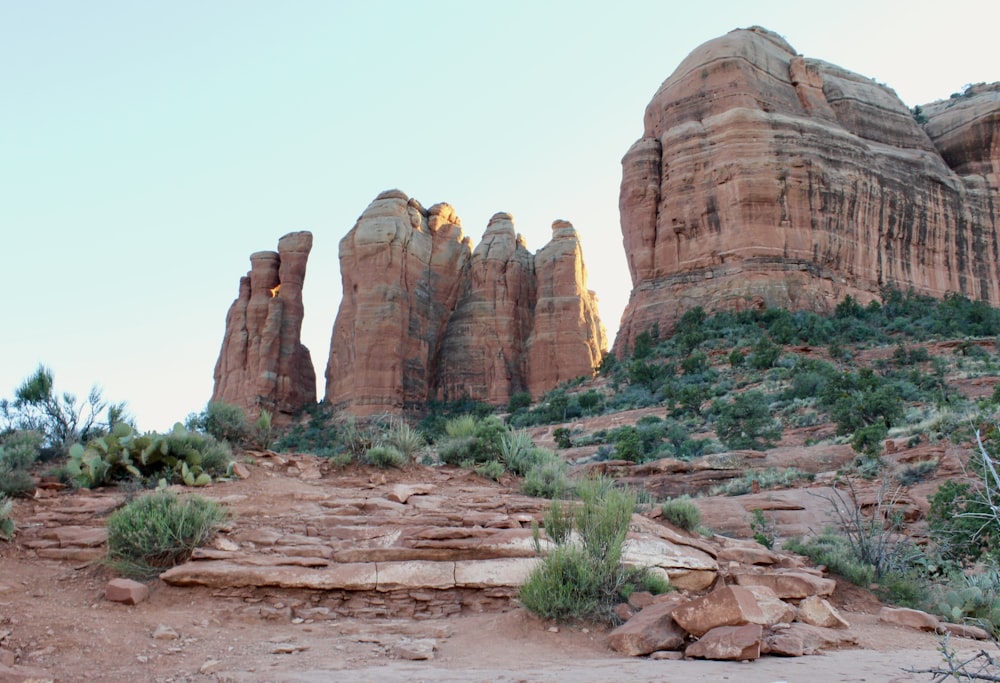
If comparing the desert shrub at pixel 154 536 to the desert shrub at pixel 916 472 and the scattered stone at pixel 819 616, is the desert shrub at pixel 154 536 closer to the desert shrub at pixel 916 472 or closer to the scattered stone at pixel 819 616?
the scattered stone at pixel 819 616

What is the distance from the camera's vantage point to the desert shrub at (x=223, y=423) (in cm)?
1097

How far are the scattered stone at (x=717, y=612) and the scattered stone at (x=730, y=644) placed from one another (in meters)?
0.14

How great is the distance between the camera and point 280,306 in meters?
50.8

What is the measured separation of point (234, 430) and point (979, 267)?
1848 inches

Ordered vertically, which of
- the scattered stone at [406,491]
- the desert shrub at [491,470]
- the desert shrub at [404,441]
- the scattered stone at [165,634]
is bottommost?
the scattered stone at [165,634]

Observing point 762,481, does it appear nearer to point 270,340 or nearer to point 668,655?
point 668,655

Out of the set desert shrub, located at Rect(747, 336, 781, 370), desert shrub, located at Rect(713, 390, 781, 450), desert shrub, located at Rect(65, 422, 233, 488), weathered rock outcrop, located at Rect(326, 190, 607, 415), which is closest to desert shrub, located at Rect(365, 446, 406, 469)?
desert shrub, located at Rect(65, 422, 233, 488)

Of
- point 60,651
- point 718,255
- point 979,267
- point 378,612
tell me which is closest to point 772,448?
point 378,612

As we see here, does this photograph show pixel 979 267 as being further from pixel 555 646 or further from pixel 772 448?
pixel 555 646

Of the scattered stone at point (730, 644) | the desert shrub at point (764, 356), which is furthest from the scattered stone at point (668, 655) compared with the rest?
the desert shrub at point (764, 356)

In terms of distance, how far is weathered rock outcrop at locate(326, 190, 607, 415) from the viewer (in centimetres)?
4847

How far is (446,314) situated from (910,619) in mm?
47743

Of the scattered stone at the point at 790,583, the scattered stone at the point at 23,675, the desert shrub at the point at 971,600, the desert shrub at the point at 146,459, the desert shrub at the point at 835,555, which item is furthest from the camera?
the desert shrub at the point at 146,459

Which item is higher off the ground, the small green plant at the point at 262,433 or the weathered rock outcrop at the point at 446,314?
the weathered rock outcrop at the point at 446,314
